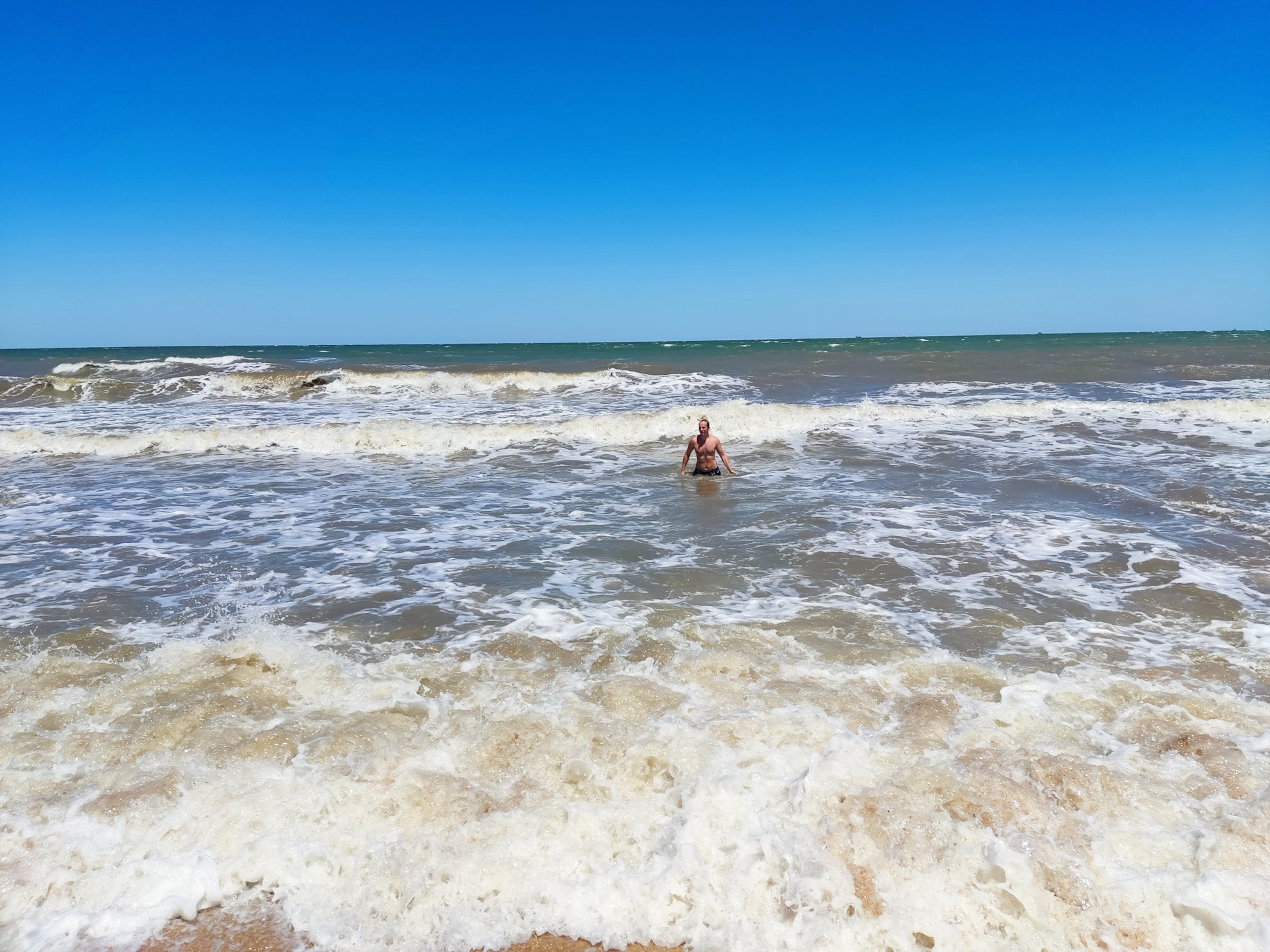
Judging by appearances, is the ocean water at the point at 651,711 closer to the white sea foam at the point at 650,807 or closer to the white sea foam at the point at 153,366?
the white sea foam at the point at 650,807

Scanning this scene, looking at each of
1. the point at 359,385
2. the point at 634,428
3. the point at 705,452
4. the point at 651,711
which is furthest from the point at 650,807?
the point at 359,385

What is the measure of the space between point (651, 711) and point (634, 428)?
40.3ft

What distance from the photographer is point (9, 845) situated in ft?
9.73

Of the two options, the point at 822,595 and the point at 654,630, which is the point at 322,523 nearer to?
the point at 654,630

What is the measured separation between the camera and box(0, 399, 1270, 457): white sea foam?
14.6 metres

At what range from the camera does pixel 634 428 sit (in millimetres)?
16078

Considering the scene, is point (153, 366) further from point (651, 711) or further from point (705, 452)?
point (651, 711)

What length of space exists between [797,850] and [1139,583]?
4.82 meters

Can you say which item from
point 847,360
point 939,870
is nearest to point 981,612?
point 939,870

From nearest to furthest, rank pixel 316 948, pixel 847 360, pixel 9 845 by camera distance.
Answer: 1. pixel 316 948
2. pixel 9 845
3. pixel 847 360

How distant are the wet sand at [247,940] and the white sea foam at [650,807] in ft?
0.18

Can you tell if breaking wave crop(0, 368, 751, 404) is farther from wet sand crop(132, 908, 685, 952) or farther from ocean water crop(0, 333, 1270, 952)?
wet sand crop(132, 908, 685, 952)

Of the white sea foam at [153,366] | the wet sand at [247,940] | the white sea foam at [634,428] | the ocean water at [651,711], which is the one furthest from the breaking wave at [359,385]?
the wet sand at [247,940]

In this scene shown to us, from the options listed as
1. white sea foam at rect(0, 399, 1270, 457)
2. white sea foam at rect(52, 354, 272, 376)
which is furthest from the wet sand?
white sea foam at rect(52, 354, 272, 376)
